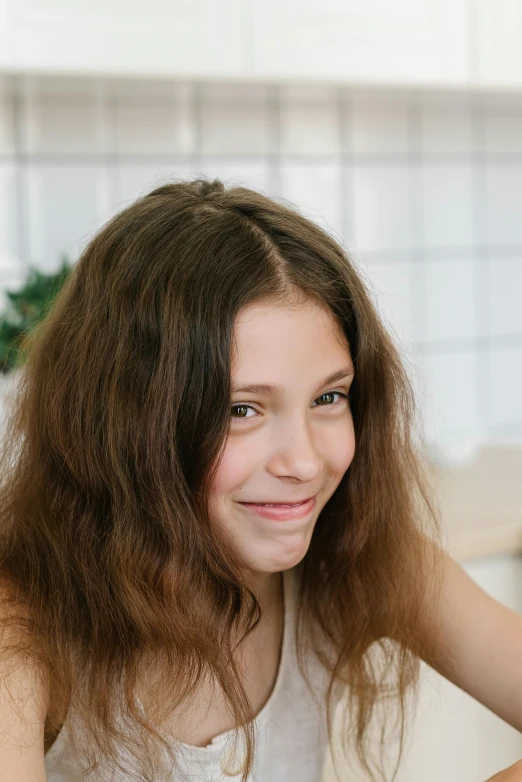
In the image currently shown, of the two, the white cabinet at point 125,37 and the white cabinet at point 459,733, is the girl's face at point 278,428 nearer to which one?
the white cabinet at point 459,733

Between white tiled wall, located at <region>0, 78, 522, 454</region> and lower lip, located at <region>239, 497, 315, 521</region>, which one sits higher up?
white tiled wall, located at <region>0, 78, 522, 454</region>

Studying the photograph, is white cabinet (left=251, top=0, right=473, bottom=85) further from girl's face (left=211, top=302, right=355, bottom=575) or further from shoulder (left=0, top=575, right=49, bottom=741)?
shoulder (left=0, top=575, right=49, bottom=741)

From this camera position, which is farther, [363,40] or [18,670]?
[363,40]

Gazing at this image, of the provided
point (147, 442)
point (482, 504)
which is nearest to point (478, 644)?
point (147, 442)

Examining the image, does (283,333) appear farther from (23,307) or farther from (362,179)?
(362,179)

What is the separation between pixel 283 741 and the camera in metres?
1.04

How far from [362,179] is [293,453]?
139 cm

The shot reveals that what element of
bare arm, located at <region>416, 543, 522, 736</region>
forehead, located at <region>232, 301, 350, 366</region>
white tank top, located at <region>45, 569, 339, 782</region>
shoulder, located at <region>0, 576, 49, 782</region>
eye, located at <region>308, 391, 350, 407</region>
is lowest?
white tank top, located at <region>45, 569, 339, 782</region>

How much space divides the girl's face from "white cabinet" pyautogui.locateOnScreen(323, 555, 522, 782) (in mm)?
530

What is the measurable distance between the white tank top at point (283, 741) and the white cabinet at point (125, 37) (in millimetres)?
765

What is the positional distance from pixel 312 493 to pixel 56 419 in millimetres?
218

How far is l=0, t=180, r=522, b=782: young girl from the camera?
31.6 inches

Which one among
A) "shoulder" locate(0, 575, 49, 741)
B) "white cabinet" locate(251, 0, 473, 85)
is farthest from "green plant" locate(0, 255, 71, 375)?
"shoulder" locate(0, 575, 49, 741)

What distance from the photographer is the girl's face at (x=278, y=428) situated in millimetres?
807
